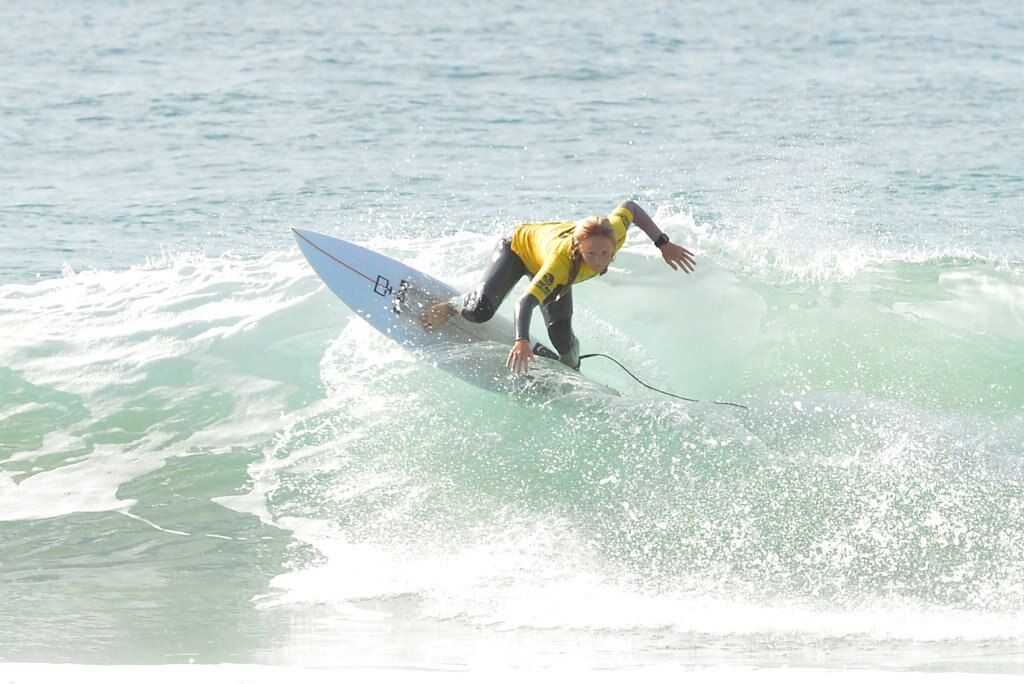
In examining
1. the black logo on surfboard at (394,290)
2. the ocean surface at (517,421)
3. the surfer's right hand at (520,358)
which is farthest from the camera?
the black logo on surfboard at (394,290)

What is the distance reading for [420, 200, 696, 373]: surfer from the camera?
624cm

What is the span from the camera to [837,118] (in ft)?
58.2

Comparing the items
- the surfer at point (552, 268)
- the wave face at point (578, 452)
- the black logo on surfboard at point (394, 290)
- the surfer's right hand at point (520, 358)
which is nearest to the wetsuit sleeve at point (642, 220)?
the surfer at point (552, 268)

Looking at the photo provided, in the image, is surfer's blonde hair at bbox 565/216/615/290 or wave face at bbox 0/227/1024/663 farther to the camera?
surfer's blonde hair at bbox 565/216/615/290

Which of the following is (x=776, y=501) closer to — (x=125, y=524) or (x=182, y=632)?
(x=182, y=632)

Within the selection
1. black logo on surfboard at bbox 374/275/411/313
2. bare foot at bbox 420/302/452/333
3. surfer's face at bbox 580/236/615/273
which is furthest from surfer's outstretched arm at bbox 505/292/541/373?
black logo on surfboard at bbox 374/275/411/313

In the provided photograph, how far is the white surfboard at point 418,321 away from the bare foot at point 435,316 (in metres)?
0.03

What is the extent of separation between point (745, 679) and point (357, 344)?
489cm

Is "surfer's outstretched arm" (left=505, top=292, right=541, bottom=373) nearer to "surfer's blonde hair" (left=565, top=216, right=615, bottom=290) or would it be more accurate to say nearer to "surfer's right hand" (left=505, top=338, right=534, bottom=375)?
"surfer's right hand" (left=505, top=338, right=534, bottom=375)

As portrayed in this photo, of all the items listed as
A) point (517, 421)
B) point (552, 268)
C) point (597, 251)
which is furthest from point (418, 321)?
point (597, 251)

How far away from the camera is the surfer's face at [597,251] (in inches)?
244

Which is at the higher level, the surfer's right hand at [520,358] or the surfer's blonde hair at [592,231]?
the surfer's blonde hair at [592,231]

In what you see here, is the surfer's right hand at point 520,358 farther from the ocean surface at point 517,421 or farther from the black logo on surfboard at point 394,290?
the black logo on surfboard at point 394,290

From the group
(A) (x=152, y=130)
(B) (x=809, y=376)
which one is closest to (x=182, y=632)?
(B) (x=809, y=376)
